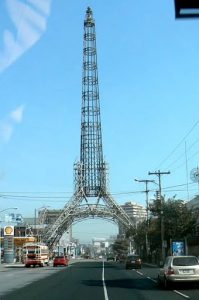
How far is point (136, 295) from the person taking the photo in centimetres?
2353

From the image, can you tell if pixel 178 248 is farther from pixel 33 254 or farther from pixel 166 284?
pixel 166 284

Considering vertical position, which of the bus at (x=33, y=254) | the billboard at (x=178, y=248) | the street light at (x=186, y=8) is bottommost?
the bus at (x=33, y=254)

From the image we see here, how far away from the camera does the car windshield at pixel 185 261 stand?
89.8 ft

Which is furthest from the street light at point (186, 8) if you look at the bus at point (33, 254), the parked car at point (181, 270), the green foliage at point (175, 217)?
the bus at point (33, 254)

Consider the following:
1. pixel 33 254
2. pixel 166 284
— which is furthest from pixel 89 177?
pixel 166 284

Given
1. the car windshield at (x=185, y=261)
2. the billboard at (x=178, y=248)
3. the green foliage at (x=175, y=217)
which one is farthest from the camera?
the green foliage at (x=175, y=217)

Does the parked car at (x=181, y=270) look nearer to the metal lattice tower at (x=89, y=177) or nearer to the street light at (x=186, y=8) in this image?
the street light at (x=186, y=8)

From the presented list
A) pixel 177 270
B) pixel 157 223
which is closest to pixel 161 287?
pixel 177 270

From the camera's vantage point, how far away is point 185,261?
90.5 feet

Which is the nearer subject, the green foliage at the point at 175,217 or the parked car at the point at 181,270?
the parked car at the point at 181,270

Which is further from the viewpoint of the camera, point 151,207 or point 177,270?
point 151,207

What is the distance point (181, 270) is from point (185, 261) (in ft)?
2.08

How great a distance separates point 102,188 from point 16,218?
3382 cm

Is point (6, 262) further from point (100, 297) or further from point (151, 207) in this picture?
point (100, 297)
